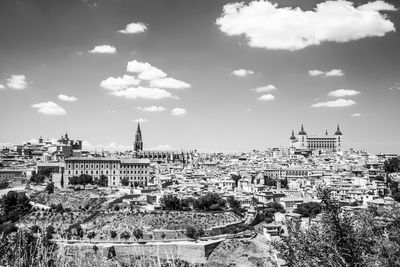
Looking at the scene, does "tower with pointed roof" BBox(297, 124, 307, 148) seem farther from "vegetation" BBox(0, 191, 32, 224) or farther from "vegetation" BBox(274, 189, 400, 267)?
"vegetation" BBox(274, 189, 400, 267)

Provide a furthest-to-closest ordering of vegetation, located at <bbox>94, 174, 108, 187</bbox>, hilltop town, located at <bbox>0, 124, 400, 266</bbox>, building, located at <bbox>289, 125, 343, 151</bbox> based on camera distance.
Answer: building, located at <bbox>289, 125, 343, 151</bbox>, vegetation, located at <bbox>94, 174, 108, 187</bbox>, hilltop town, located at <bbox>0, 124, 400, 266</bbox>

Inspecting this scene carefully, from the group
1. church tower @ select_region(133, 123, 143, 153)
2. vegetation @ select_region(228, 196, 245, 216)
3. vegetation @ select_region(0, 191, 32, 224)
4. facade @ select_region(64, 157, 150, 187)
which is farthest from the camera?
church tower @ select_region(133, 123, 143, 153)

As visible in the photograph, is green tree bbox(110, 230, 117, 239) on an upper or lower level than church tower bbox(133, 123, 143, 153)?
lower

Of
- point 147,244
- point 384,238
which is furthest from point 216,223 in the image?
point 384,238

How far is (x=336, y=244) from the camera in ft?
21.3

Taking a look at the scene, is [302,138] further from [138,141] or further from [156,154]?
[138,141]

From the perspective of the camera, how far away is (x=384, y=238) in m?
7.13

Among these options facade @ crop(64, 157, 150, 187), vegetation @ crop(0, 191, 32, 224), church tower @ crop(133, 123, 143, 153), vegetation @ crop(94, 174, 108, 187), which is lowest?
vegetation @ crop(0, 191, 32, 224)

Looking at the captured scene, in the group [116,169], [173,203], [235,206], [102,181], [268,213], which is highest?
[116,169]

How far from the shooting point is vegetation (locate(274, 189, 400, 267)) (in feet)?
20.7

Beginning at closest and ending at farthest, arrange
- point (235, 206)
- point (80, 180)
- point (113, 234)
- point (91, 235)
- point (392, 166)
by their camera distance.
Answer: point (91, 235)
point (113, 234)
point (235, 206)
point (80, 180)
point (392, 166)

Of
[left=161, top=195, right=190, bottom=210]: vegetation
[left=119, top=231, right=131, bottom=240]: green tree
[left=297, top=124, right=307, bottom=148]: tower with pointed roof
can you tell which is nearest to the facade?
[left=161, top=195, right=190, bottom=210]: vegetation

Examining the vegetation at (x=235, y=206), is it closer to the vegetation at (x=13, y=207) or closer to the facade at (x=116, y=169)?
the vegetation at (x=13, y=207)

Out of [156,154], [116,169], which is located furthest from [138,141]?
[116,169]
